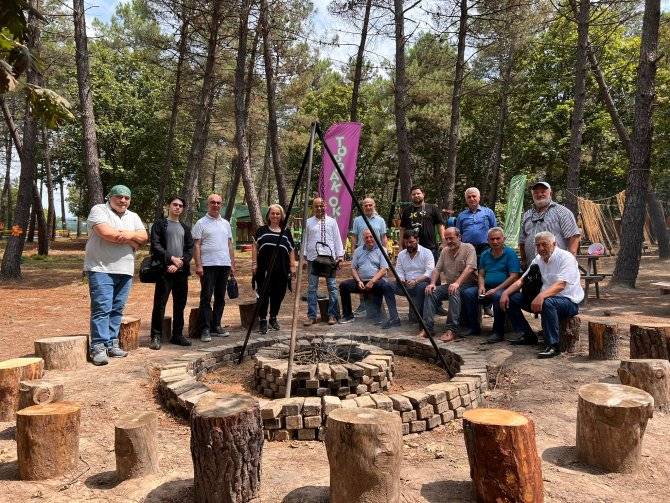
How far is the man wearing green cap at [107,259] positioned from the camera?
4.65m

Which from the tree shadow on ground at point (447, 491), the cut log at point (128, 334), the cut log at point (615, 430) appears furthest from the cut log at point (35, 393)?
the cut log at point (615, 430)

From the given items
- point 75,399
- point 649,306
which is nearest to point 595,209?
point 649,306

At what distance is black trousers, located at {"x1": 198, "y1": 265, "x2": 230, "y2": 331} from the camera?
5.57 m

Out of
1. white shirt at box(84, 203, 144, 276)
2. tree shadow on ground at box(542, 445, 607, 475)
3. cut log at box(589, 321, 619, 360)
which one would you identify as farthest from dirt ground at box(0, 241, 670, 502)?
white shirt at box(84, 203, 144, 276)

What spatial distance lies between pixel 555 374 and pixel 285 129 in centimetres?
2162

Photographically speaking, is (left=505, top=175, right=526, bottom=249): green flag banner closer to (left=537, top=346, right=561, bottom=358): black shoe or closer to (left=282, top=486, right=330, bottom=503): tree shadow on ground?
(left=537, top=346, right=561, bottom=358): black shoe

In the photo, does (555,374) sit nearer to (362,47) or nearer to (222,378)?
(222,378)

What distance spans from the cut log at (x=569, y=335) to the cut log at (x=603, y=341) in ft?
0.62

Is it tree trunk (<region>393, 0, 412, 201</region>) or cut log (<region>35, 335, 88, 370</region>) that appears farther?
tree trunk (<region>393, 0, 412, 201</region>)

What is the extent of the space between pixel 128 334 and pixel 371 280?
Answer: 115 inches

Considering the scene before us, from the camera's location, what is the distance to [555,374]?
4.27 meters

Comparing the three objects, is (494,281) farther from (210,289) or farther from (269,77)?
(269,77)

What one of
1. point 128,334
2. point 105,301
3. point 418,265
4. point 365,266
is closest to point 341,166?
point 365,266

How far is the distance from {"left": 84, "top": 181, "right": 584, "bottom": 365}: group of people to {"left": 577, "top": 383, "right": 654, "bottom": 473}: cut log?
1.66 metres
